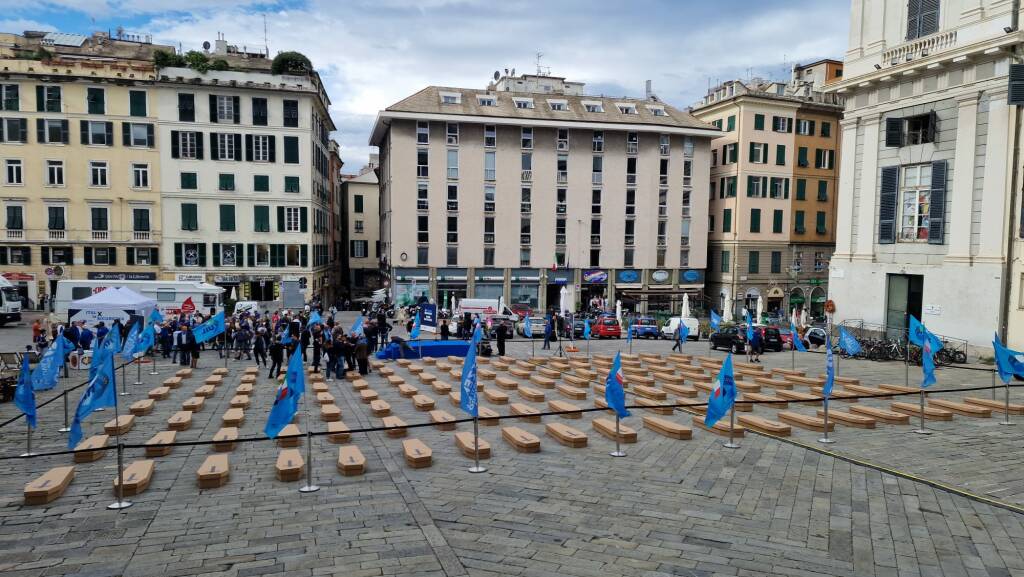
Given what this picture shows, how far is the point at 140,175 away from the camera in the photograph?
160ft

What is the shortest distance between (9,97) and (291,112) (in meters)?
18.6

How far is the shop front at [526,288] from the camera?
183ft

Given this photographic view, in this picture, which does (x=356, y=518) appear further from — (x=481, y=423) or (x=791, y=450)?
(x=791, y=450)

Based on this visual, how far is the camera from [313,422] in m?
16.4

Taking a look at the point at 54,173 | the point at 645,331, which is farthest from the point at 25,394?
the point at 54,173

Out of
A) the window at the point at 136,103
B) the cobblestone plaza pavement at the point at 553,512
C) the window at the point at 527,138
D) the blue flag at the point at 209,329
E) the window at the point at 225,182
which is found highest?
the window at the point at 136,103

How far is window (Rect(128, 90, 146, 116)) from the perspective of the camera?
1880 inches

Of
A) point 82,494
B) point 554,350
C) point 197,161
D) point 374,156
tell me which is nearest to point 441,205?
point 197,161

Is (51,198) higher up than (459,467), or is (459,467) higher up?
(51,198)

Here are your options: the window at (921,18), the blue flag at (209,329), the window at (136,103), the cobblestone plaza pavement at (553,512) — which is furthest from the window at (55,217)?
the window at (921,18)

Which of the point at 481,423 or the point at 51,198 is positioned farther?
the point at 51,198

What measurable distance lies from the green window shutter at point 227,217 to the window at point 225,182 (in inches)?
48.7

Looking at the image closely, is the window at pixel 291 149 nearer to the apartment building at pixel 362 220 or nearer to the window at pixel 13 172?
the window at pixel 13 172

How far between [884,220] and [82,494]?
3352 cm
